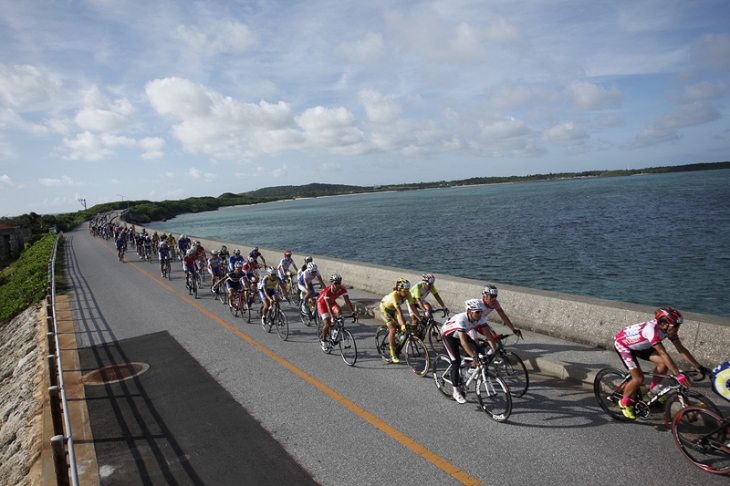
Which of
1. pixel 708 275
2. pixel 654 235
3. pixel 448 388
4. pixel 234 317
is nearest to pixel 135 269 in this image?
pixel 234 317

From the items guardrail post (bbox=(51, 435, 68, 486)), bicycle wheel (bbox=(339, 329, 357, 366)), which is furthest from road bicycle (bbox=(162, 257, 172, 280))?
guardrail post (bbox=(51, 435, 68, 486))

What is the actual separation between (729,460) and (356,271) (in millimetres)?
11809

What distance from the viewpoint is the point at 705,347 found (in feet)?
22.2

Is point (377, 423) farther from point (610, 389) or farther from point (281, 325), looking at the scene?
point (281, 325)

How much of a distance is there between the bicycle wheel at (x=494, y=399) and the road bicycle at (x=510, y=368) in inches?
11.1

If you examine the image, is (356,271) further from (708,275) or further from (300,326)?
(708,275)

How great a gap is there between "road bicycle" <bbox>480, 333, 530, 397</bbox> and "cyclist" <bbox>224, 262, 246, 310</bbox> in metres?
8.74

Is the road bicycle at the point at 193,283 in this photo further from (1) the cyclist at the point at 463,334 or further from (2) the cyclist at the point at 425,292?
(1) the cyclist at the point at 463,334

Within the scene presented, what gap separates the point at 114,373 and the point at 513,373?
7.98 meters

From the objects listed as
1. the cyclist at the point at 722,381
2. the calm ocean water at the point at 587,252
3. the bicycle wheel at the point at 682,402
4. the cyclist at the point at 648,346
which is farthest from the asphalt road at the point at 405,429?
the calm ocean water at the point at 587,252

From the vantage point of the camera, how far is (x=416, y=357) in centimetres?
902

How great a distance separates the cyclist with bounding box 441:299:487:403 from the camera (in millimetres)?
6742

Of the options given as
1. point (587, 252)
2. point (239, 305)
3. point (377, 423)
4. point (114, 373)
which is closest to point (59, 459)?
point (377, 423)

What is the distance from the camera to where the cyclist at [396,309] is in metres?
8.66
